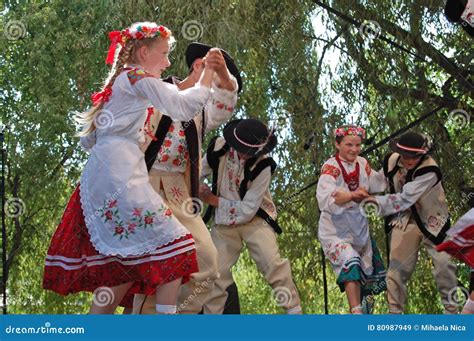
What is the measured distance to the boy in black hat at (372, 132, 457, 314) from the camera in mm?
8117

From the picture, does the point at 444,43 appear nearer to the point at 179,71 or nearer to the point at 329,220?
the point at 179,71

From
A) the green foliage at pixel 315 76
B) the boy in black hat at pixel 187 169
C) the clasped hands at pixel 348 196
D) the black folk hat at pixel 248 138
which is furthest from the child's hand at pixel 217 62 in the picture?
the green foliage at pixel 315 76

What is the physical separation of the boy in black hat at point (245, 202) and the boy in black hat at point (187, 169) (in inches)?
55.2

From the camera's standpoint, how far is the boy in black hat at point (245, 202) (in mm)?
7777

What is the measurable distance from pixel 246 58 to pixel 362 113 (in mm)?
1112

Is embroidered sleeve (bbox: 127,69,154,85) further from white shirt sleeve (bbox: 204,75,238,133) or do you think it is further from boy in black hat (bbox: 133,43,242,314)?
white shirt sleeve (bbox: 204,75,238,133)

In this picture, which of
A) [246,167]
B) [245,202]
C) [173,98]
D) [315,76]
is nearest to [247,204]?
[245,202]

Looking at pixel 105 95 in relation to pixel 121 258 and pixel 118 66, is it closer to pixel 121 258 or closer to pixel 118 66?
pixel 118 66

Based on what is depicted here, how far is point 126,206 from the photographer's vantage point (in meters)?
5.67

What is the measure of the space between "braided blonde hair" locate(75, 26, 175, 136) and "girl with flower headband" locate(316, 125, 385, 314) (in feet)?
7.92

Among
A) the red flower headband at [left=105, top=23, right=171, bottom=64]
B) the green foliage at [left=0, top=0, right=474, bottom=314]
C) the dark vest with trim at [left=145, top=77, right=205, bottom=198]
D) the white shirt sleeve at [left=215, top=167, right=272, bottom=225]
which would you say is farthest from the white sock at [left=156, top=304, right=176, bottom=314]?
the green foliage at [left=0, top=0, right=474, bottom=314]

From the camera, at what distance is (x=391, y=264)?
341 inches

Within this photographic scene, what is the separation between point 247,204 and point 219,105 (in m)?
1.48

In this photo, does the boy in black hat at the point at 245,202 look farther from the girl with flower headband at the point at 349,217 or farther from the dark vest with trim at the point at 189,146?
the dark vest with trim at the point at 189,146
